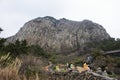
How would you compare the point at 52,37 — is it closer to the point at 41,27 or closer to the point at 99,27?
the point at 41,27

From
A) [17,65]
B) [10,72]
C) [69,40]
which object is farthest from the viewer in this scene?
[69,40]

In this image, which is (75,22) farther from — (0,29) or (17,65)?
(17,65)

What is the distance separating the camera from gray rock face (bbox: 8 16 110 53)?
55778mm

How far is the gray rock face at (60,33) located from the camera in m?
55.8

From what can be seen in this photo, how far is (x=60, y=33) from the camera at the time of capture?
197 feet

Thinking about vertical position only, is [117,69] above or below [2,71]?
below

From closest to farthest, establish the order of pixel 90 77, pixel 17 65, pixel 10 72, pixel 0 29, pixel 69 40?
pixel 10 72 → pixel 17 65 → pixel 90 77 → pixel 0 29 → pixel 69 40

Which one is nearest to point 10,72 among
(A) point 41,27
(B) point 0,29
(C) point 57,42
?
(B) point 0,29

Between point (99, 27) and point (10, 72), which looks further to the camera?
point (99, 27)

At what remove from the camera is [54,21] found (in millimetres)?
65312

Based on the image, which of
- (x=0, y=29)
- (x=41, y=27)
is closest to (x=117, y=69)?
(x=0, y=29)

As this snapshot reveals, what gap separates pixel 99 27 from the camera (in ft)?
196

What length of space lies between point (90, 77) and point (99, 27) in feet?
160

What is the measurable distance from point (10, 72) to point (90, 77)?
20.8 feet
